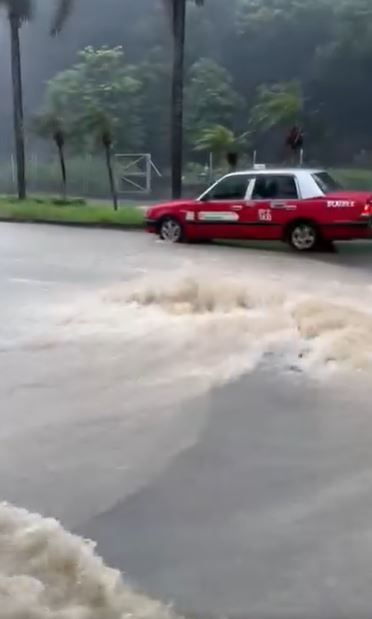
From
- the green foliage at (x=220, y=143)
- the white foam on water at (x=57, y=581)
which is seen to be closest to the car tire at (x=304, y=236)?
the green foliage at (x=220, y=143)

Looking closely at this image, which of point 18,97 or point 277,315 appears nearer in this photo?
point 277,315

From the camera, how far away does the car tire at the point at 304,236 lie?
13.7 m

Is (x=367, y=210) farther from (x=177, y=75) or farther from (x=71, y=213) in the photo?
(x=71, y=213)

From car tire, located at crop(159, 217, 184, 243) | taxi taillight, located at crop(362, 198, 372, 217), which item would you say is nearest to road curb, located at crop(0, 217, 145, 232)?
car tire, located at crop(159, 217, 184, 243)

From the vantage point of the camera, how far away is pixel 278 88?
98.6ft

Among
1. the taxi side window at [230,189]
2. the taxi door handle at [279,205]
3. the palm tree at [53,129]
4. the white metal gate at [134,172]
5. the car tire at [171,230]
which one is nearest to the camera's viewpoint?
the taxi door handle at [279,205]

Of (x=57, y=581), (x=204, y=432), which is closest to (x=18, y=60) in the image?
(x=204, y=432)

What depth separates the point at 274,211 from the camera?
14.0 meters

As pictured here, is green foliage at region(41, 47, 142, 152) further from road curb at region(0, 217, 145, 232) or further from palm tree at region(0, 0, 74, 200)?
road curb at region(0, 217, 145, 232)

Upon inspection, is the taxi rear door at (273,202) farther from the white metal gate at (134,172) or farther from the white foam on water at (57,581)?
the white metal gate at (134,172)

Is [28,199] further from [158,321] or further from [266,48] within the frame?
[158,321]

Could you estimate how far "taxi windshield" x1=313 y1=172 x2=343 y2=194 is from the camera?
13.9m

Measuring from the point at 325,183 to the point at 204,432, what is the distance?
938 cm

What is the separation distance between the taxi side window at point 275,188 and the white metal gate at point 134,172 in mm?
12661
